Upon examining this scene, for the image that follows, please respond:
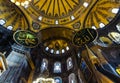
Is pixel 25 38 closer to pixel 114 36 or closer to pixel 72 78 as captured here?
pixel 72 78

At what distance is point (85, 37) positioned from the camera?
19.1m

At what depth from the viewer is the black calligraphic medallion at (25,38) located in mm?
18891

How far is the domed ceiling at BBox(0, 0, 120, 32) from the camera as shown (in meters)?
21.5

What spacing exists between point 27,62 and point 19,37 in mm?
2188

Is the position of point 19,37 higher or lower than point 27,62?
higher

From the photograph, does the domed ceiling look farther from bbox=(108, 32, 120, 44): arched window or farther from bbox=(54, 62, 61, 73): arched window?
bbox=(54, 62, 61, 73): arched window

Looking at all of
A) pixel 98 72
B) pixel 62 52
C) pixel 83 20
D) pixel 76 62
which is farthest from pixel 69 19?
pixel 98 72

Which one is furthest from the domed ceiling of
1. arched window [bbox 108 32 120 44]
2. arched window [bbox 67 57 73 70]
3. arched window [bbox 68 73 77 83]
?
arched window [bbox 68 73 77 83]

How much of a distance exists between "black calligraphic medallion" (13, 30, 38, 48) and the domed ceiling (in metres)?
2.41

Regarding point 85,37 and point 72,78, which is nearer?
point 85,37

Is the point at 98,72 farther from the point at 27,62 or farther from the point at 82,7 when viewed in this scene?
the point at 82,7

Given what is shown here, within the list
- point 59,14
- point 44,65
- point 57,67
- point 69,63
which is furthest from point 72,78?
point 59,14

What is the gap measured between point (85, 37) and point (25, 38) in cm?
500

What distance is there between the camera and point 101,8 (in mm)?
21750
